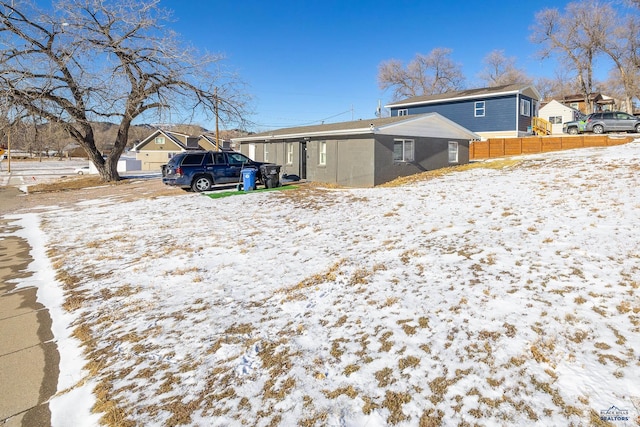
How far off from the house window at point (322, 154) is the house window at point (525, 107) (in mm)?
17124

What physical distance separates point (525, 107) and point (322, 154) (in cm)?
1813

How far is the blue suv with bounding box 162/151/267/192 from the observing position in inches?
599

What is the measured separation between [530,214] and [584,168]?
7652mm

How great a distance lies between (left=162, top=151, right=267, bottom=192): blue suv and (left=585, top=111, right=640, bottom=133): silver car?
22747mm

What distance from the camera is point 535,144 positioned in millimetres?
22859

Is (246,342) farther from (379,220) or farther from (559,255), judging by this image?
(379,220)

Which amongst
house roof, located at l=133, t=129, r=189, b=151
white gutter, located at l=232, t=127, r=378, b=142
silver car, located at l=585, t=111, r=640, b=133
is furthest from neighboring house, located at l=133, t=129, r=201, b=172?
silver car, located at l=585, t=111, r=640, b=133

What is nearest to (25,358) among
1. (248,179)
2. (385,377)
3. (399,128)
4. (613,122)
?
(385,377)

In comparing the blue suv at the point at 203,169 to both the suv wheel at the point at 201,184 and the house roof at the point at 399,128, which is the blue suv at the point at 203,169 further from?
the house roof at the point at 399,128

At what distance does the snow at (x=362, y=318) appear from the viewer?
2.93 m

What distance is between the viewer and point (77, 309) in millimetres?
5070

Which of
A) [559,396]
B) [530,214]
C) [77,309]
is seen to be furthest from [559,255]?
[77,309]

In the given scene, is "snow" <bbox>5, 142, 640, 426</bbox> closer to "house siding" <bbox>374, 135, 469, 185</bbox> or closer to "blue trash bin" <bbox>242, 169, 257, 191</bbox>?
"blue trash bin" <bbox>242, 169, 257, 191</bbox>

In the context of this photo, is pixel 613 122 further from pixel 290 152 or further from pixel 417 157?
pixel 290 152
